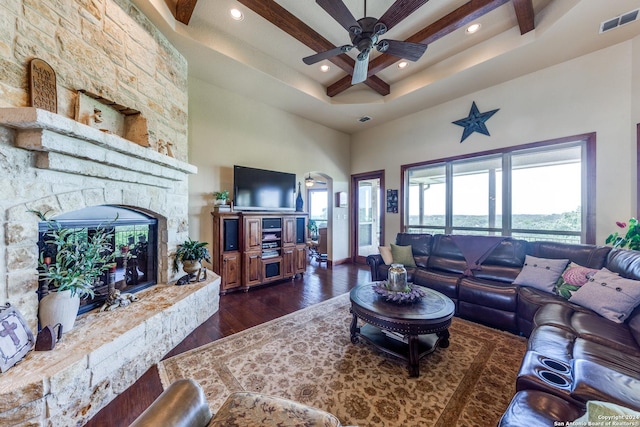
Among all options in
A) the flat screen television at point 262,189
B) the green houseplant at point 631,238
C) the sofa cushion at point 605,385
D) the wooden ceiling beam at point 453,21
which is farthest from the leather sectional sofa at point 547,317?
the wooden ceiling beam at point 453,21

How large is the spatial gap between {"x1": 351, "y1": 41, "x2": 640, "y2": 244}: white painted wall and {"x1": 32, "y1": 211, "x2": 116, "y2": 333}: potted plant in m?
5.06

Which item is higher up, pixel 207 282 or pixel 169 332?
pixel 207 282

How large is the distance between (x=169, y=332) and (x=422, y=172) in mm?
5057

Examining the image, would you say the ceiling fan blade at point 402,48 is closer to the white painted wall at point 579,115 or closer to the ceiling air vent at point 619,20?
the white painted wall at point 579,115

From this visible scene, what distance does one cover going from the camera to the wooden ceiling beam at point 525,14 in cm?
254

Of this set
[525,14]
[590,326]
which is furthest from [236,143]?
[590,326]

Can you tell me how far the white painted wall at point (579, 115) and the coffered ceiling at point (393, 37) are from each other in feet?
0.60

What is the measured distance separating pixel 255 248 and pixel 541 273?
12.6 feet

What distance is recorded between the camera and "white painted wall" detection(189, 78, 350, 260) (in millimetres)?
3760

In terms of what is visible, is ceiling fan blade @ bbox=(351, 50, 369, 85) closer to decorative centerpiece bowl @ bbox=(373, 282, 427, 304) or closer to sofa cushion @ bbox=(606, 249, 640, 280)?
decorative centerpiece bowl @ bbox=(373, 282, 427, 304)

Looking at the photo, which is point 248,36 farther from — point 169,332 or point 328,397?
point 328,397

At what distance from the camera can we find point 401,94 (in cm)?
430

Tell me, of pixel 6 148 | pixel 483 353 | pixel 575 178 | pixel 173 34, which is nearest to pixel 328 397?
pixel 483 353

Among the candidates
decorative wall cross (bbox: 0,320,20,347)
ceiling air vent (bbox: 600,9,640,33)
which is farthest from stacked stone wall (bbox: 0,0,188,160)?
ceiling air vent (bbox: 600,9,640,33)
